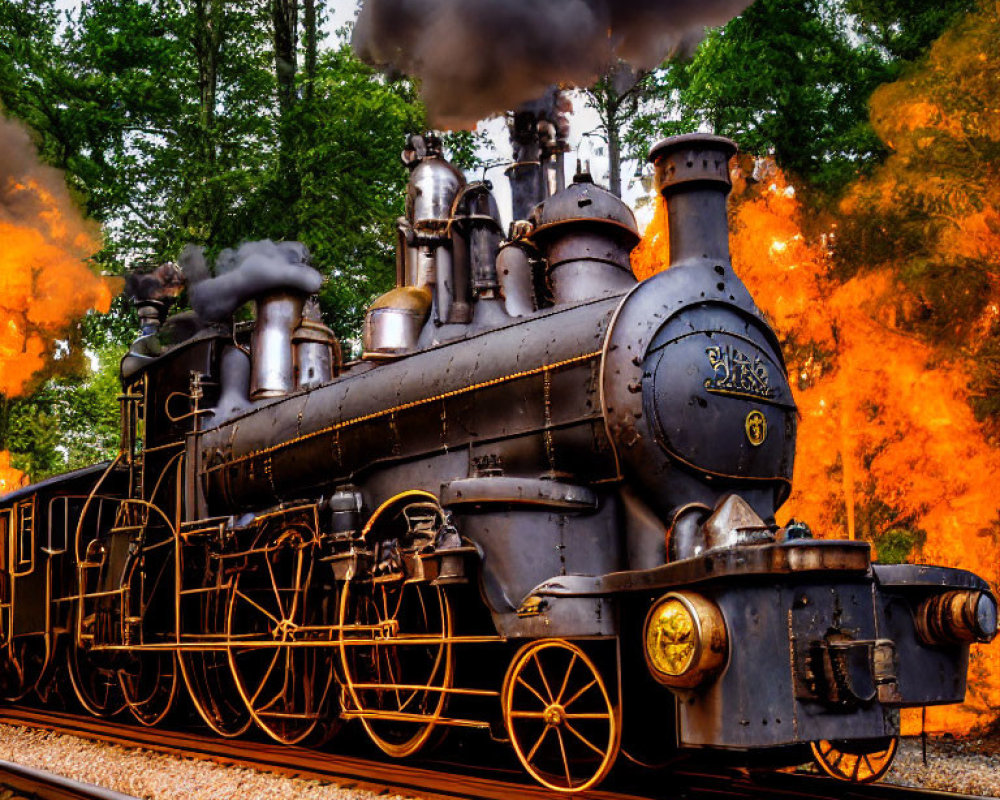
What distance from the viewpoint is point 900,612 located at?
558 centimetres

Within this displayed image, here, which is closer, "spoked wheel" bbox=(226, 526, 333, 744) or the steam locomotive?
the steam locomotive

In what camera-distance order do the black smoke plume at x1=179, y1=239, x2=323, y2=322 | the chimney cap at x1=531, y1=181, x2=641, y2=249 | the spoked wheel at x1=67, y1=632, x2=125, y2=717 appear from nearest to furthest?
the chimney cap at x1=531, y1=181, x2=641, y2=249 < the black smoke plume at x1=179, y1=239, x2=323, y2=322 < the spoked wheel at x1=67, y1=632, x2=125, y2=717

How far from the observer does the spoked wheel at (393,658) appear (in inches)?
266

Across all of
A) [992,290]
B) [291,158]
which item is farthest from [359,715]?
[291,158]

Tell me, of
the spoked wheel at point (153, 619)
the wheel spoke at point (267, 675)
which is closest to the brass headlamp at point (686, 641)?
the wheel spoke at point (267, 675)

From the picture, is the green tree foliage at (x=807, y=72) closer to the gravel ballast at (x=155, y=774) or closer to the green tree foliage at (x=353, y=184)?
the green tree foliage at (x=353, y=184)

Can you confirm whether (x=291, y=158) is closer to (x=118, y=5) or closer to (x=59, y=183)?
(x=59, y=183)

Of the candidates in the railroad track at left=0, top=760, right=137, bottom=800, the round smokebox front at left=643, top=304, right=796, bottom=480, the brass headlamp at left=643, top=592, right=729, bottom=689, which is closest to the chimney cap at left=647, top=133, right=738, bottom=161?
the round smokebox front at left=643, top=304, right=796, bottom=480

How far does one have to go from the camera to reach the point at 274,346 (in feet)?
32.2

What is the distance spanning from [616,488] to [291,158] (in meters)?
15.7

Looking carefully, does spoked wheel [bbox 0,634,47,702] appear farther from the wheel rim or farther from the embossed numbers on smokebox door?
the embossed numbers on smokebox door

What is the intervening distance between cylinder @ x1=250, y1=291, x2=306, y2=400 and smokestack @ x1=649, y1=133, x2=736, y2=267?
430cm

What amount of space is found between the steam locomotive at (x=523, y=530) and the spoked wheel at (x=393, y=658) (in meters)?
0.03

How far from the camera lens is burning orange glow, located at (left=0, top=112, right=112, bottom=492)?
19375 mm
